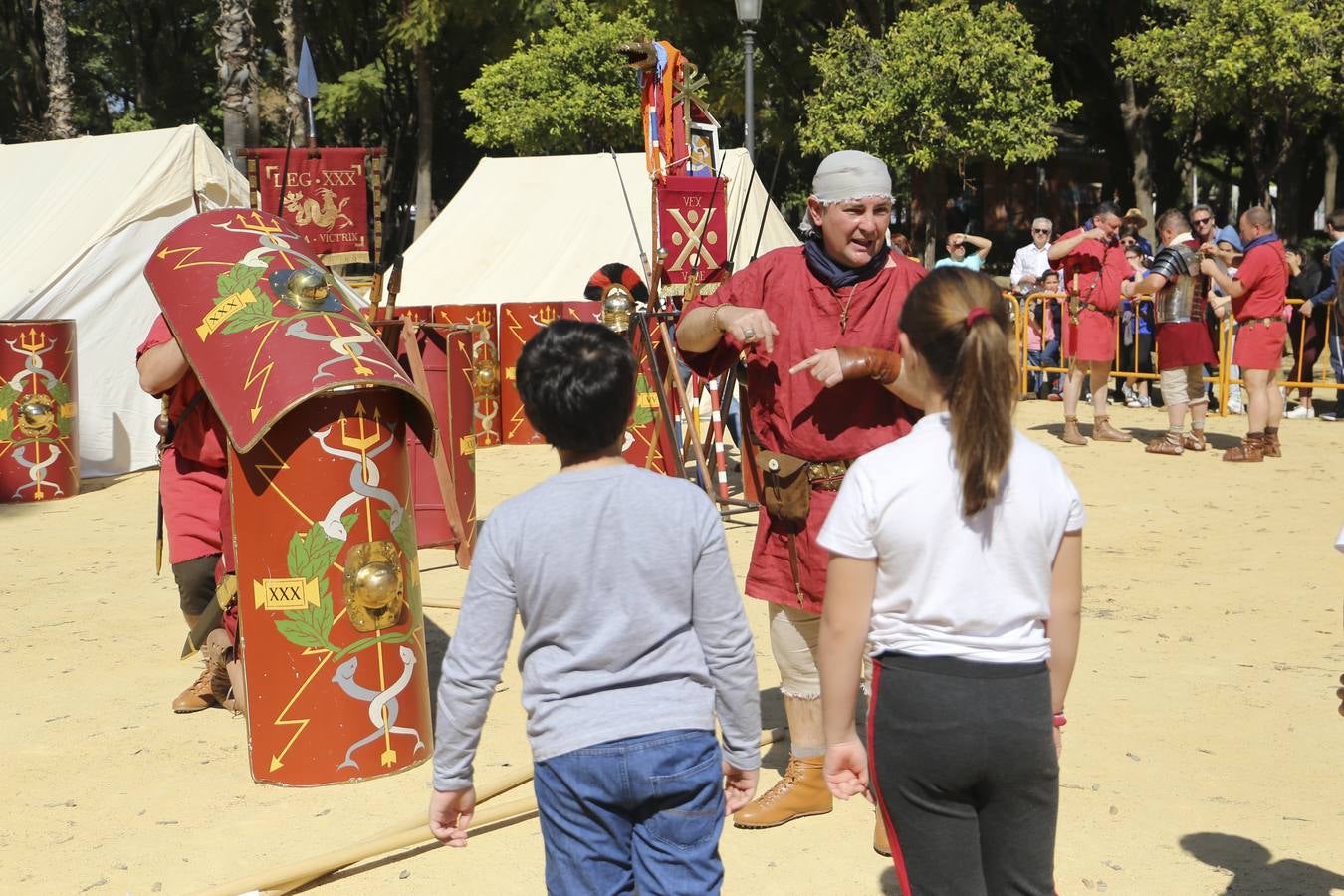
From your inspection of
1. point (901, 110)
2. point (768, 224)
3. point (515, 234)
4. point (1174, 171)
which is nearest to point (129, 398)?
point (515, 234)

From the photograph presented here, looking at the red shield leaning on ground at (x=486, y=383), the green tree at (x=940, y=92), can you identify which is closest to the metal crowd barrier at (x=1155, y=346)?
the red shield leaning on ground at (x=486, y=383)

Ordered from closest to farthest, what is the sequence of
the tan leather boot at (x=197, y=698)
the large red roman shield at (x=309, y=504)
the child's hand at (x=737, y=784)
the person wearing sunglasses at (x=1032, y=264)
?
the child's hand at (x=737, y=784)
the large red roman shield at (x=309, y=504)
the tan leather boot at (x=197, y=698)
the person wearing sunglasses at (x=1032, y=264)

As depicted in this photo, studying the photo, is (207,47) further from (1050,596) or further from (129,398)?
(1050,596)

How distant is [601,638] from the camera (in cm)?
256

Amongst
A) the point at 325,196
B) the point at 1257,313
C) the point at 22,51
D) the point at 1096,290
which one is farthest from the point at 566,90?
the point at 325,196

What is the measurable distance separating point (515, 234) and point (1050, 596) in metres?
14.3

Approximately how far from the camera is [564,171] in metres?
16.7

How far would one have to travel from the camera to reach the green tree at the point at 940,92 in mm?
21234

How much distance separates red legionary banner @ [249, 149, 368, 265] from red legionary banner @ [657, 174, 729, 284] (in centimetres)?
289

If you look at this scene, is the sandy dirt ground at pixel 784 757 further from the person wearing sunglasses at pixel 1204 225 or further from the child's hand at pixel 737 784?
the person wearing sunglasses at pixel 1204 225

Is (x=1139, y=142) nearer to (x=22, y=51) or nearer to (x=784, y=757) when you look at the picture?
(x=784, y=757)

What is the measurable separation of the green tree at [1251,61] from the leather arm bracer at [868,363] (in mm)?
16718

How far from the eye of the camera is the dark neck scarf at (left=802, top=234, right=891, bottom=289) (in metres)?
4.18

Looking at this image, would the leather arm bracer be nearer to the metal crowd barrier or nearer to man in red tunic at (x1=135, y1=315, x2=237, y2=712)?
man in red tunic at (x1=135, y1=315, x2=237, y2=712)
